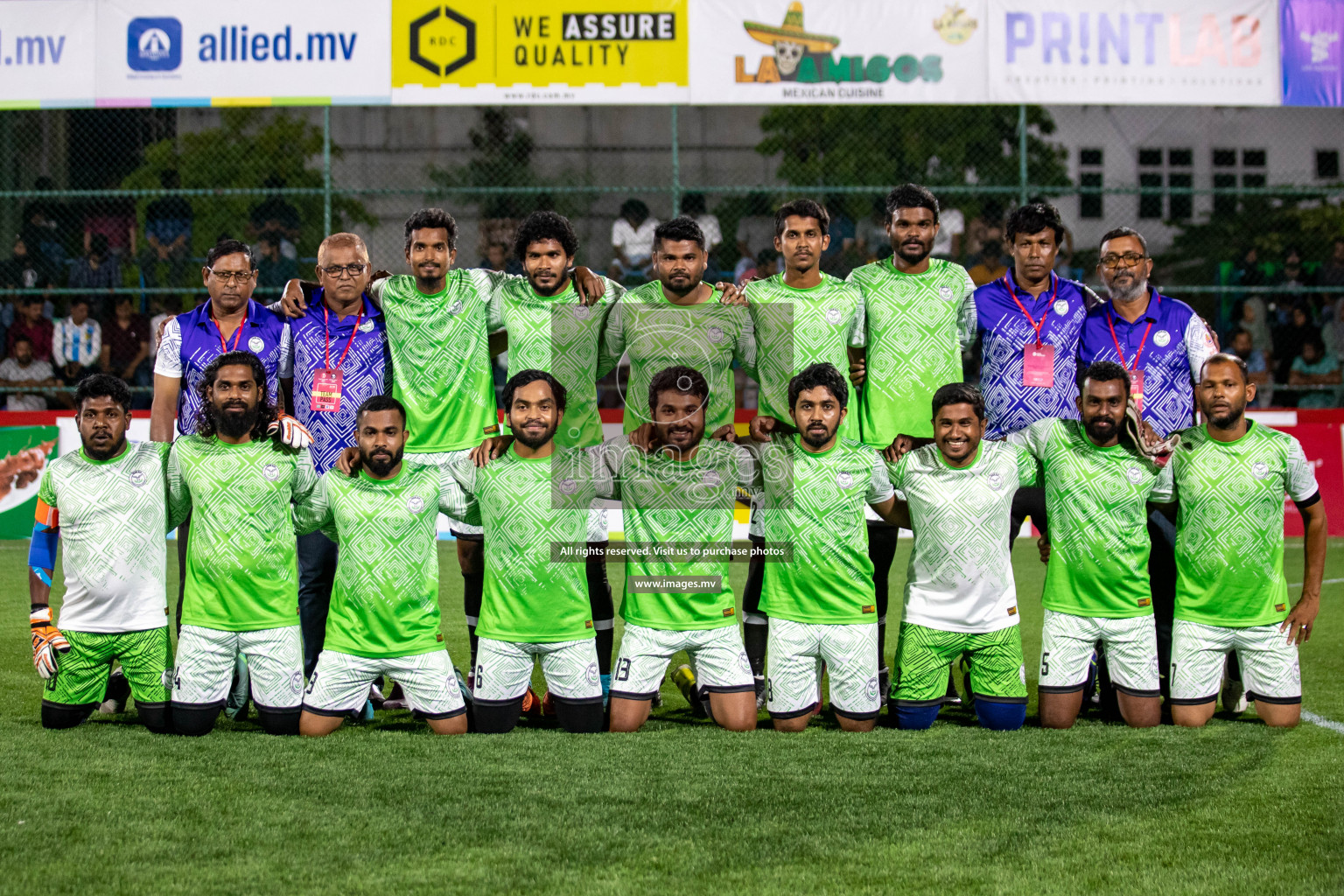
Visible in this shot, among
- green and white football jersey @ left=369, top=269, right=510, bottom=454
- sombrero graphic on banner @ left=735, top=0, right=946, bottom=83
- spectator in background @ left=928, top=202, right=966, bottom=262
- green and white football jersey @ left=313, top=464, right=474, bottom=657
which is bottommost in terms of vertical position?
green and white football jersey @ left=313, top=464, right=474, bottom=657

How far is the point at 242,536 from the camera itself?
505 cm

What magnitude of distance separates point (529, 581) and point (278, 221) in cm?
911

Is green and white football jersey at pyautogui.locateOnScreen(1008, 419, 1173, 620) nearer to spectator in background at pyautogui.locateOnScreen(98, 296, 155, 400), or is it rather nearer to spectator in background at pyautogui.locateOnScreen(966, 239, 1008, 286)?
spectator in background at pyautogui.locateOnScreen(966, 239, 1008, 286)

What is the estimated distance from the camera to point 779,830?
3.83 meters

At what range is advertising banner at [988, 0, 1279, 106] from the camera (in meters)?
11.7

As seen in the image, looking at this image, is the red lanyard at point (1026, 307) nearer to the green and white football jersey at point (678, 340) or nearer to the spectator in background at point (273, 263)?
the green and white football jersey at point (678, 340)

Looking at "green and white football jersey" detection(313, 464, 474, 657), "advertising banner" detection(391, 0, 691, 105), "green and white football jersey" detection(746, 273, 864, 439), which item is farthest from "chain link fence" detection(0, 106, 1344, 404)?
"green and white football jersey" detection(313, 464, 474, 657)

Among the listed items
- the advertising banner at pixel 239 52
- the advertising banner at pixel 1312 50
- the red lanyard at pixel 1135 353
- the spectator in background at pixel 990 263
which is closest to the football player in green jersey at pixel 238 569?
the red lanyard at pixel 1135 353

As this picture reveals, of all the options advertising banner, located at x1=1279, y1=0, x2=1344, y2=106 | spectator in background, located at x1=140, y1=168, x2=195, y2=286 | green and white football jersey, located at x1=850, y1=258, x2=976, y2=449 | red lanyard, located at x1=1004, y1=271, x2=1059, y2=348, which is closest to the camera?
green and white football jersey, located at x1=850, y1=258, x2=976, y2=449

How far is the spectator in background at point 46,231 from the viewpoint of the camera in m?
13.5

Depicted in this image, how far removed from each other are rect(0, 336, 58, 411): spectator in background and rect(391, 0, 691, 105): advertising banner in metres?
4.19

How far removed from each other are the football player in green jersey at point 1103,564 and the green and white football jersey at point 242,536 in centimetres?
295

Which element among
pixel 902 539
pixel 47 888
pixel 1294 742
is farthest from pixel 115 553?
pixel 902 539

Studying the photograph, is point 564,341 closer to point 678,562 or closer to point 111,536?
point 678,562
